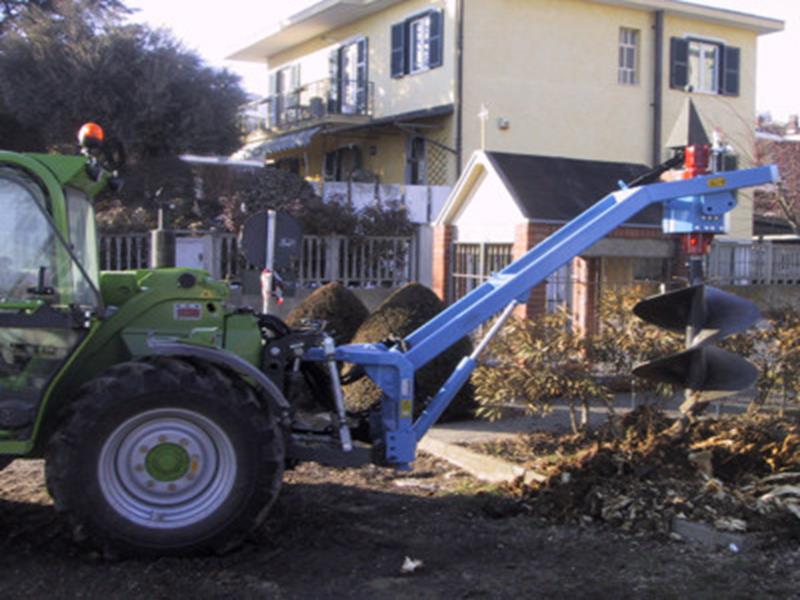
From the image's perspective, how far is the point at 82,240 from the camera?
220 inches

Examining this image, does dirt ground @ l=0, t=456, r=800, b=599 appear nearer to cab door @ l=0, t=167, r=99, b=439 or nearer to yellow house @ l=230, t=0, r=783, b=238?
cab door @ l=0, t=167, r=99, b=439

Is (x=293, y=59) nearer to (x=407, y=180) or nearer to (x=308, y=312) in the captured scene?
(x=407, y=180)

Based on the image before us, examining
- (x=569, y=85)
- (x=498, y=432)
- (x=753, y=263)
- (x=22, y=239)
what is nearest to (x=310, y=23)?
(x=569, y=85)

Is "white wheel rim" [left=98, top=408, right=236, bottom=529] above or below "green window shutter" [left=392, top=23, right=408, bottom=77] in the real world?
below

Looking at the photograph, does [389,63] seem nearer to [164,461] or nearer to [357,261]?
[357,261]

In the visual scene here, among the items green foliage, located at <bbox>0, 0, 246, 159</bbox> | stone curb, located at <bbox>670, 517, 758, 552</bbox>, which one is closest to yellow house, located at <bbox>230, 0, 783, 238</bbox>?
green foliage, located at <bbox>0, 0, 246, 159</bbox>

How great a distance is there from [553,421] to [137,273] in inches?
181

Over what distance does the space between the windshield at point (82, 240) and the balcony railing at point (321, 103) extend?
19.9 metres

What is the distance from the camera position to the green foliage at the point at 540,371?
7.27m

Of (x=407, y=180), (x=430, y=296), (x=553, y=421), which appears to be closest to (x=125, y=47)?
(x=407, y=180)

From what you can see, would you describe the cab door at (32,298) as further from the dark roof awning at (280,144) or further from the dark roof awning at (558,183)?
the dark roof awning at (280,144)

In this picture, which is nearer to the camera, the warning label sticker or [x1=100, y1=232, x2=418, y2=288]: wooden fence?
the warning label sticker

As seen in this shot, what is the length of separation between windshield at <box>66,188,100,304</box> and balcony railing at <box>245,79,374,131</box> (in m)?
19.9

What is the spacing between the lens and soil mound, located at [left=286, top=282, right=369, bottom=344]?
34.9 feet
